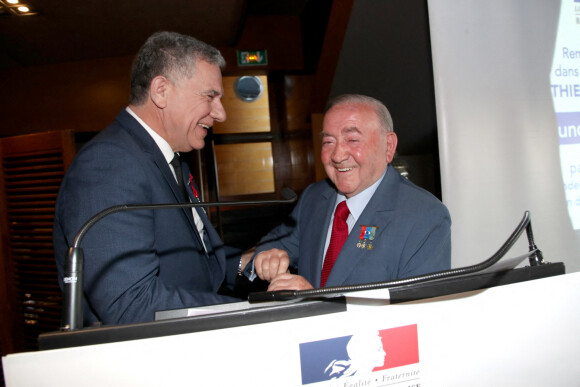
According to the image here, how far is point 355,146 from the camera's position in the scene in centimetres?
158

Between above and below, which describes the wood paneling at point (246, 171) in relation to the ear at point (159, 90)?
above

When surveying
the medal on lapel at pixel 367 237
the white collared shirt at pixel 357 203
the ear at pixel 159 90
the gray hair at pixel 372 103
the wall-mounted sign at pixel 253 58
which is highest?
the wall-mounted sign at pixel 253 58

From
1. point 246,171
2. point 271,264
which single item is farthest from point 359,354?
point 246,171

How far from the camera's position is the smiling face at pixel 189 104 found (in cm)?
142

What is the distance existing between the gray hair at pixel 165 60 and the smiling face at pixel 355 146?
0.59 metres

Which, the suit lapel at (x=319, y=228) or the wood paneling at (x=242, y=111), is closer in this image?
the suit lapel at (x=319, y=228)

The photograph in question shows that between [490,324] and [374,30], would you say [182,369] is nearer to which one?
[490,324]

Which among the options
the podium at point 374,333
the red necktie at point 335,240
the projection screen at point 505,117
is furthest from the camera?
the projection screen at point 505,117

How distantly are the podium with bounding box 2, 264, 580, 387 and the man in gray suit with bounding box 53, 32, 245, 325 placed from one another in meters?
0.54

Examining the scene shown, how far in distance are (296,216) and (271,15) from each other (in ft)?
13.6

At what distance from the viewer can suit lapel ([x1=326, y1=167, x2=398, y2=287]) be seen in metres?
1.43

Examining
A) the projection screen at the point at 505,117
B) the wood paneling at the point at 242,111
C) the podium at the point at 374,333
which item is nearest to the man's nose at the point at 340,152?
the projection screen at the point at 505,117

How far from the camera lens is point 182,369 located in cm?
46

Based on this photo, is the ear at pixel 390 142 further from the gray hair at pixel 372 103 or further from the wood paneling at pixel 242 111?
the wood paneling at pixel 242 111
